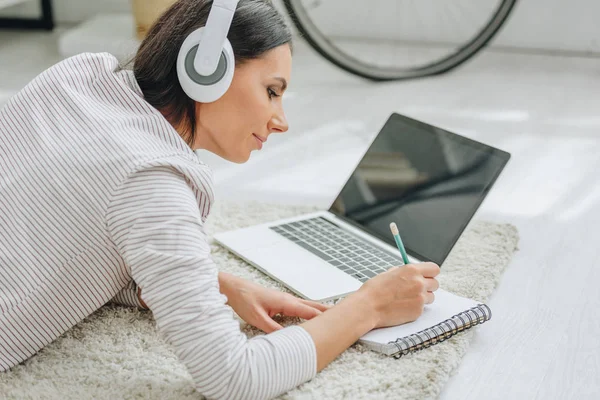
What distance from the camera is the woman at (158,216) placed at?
95 centimetres

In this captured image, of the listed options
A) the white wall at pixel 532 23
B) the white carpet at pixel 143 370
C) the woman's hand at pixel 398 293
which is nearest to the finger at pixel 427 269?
the woman's hand at pixel 398 293

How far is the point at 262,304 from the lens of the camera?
1222mm

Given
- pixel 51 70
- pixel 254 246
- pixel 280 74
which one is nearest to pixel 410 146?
pixel 254 246

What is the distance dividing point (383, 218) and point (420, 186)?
9cm

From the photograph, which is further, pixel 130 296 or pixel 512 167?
pixel 512 167

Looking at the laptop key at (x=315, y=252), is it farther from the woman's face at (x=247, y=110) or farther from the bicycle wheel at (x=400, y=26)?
the bicycle wheel at (x=400, y=26)

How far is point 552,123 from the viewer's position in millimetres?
2299

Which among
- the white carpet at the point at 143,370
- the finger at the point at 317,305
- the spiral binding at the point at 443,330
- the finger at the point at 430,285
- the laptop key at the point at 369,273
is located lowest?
the white carpet at the point at 143,370

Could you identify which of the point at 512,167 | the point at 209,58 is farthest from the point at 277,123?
the point at 512,167

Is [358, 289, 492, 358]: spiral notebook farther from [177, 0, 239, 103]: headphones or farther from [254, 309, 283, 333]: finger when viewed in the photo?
[177, 0, 239, 103]: headphones

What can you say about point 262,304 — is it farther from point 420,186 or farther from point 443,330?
point 420,186

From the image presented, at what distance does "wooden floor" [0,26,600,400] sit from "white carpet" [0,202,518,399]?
0.06 metres

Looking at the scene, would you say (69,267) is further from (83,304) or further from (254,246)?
(254,246)

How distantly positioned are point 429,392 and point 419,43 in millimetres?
2075
